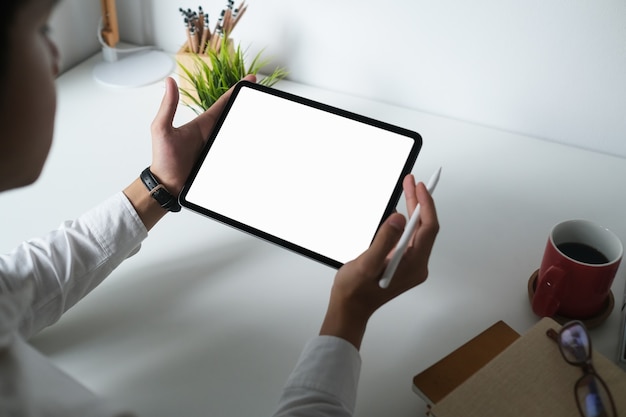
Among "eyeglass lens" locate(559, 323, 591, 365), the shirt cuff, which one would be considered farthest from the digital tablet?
"eyeglass lens" locate(559, 323, 591, 365)

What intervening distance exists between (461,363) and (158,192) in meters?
0.46

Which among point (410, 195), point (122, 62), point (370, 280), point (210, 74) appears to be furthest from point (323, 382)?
point (122, 62)

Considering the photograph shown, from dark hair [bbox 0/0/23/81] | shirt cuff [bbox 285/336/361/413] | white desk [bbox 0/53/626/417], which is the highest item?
dark hair [bbox 0/0/23/81]

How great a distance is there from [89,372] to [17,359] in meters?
0.30

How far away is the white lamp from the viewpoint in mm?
1229

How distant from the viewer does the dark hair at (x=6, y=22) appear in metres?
0.40

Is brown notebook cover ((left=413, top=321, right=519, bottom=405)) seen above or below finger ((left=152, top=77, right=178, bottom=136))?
below

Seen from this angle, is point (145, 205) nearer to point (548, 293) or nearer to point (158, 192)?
point (158, 192)

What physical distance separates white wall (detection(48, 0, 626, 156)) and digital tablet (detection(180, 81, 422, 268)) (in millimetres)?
323

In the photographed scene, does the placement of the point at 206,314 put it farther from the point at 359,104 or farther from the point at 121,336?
the point at 359,104

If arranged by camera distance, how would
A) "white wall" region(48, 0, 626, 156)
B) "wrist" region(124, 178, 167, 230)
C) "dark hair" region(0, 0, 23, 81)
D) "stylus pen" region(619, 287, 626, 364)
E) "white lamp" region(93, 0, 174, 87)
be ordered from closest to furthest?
"dark hair" region(0, 0, 23, 81)
"stylus pen" region(619, 287, 626, 364)
"wrist" region(124, 178, 167, 230)
"white wall" region(48, 0, 626, 156)
"white lamp" region(93, 0, 174, 87)

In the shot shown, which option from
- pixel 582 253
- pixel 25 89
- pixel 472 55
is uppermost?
pixel 25 89

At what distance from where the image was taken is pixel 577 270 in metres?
0.74

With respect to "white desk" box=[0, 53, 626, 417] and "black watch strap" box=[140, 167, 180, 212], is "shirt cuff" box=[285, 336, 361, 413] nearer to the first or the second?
"white desk" box=[0, 53, 626, 417]
